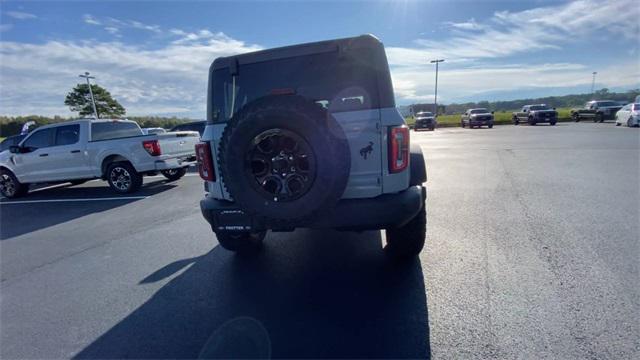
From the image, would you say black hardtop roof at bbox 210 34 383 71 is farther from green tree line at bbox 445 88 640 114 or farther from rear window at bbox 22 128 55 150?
green tree line at bbox 445 88 640 114

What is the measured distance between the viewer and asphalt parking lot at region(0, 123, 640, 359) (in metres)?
2.31

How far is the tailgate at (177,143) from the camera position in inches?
312

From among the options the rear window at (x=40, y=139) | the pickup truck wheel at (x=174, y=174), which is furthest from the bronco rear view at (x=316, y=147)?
the rear window at (x=40, y=139)

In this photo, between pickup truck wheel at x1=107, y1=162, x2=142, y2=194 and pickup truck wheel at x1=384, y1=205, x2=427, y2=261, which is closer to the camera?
pickup truck wheel at x1=384, y1=205, x2=427, y2=261

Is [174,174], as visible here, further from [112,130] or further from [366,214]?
[366,214]

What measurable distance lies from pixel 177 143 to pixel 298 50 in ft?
21.4

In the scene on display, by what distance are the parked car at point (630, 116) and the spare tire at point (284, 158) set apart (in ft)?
85.3

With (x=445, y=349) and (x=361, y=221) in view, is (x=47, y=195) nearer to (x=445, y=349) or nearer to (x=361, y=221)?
(x=361, y=221)

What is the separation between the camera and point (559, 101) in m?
87.1

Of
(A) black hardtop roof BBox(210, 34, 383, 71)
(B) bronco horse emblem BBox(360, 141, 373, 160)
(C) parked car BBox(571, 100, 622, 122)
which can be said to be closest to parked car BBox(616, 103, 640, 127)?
(C) parked car BBox(571, 100, 622, 122)

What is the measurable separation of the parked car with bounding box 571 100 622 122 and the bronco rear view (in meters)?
33.9

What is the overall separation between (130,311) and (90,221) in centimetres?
410

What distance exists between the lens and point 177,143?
827 centimetres

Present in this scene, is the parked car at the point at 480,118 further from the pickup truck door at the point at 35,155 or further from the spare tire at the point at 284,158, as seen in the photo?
the spare tire at the point at 284,158
